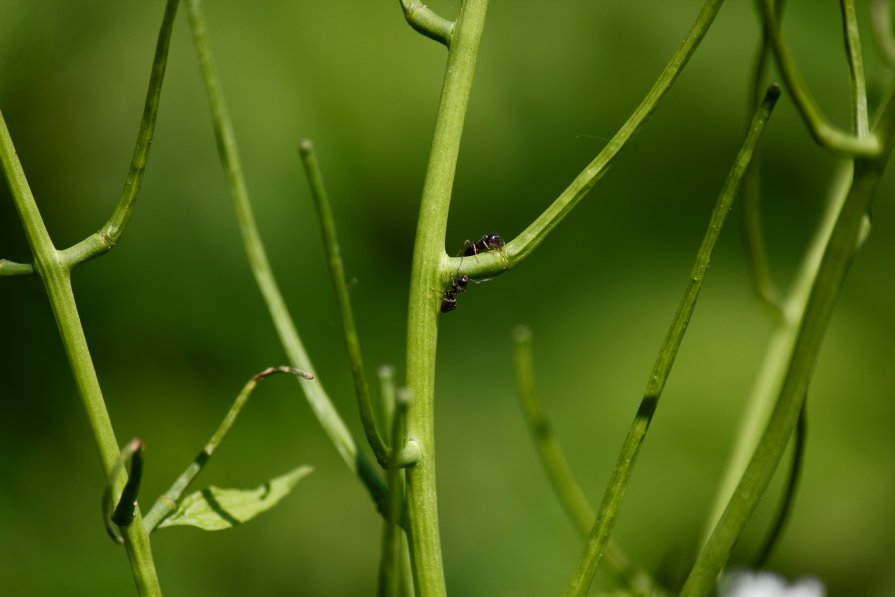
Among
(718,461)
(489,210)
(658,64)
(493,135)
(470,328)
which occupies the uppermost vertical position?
(658,64)

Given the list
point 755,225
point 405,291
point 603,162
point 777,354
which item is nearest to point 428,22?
point 603,162

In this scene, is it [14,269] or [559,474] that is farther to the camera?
[559,474]

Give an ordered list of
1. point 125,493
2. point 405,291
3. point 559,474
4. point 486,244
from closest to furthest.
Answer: point 125,493 → point 486,244 → point 559,474 → point 405,291

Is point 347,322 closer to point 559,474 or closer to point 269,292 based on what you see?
point 269,292

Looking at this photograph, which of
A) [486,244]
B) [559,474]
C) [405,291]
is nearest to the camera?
[486,244]

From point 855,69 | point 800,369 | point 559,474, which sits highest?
point 855,69

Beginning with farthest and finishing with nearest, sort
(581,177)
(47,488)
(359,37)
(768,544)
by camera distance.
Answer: (359,37)
(47,488)
(768,544)
(581,177)

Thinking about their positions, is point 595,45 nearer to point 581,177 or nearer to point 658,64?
point 658,64

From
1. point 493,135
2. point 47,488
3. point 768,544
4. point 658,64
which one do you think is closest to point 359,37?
point 493,135

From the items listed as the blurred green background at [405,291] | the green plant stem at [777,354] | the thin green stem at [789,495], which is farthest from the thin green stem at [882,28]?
the blurred green background at [405,291]
